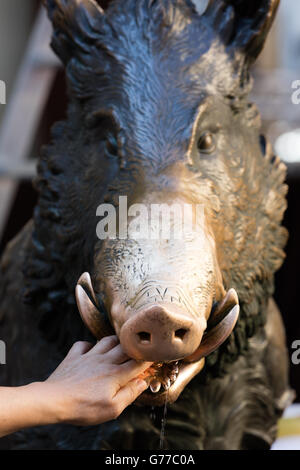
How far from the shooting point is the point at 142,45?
137cm

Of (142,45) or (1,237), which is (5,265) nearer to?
(142,45)

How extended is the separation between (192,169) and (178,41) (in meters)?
0.28

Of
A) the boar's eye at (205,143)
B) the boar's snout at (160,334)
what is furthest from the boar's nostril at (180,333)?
the boar's eye at (205,143)

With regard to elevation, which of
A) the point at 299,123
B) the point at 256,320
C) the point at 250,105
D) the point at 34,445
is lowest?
the point at 34,445

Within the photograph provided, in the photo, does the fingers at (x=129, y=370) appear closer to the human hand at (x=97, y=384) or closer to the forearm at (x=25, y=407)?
the human hand at (x=97, y=384)

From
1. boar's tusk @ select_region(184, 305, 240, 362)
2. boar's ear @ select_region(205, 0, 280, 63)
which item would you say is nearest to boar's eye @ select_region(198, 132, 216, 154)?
boar's ear @ select_region(205, 0, 280, 63)

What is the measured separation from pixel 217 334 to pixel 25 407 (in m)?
0.29

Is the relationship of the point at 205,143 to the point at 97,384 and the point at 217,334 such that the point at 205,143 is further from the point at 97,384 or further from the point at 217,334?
the point at 97,384

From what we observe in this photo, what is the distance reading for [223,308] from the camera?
109 cm

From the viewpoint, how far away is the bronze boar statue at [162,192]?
3.89 ft

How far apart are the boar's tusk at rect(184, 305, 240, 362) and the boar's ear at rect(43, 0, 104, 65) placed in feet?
2.08

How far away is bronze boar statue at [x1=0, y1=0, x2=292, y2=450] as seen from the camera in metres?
1.19

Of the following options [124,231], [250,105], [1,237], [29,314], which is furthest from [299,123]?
[124,231]

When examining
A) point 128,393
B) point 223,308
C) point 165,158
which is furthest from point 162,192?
point 128,393
